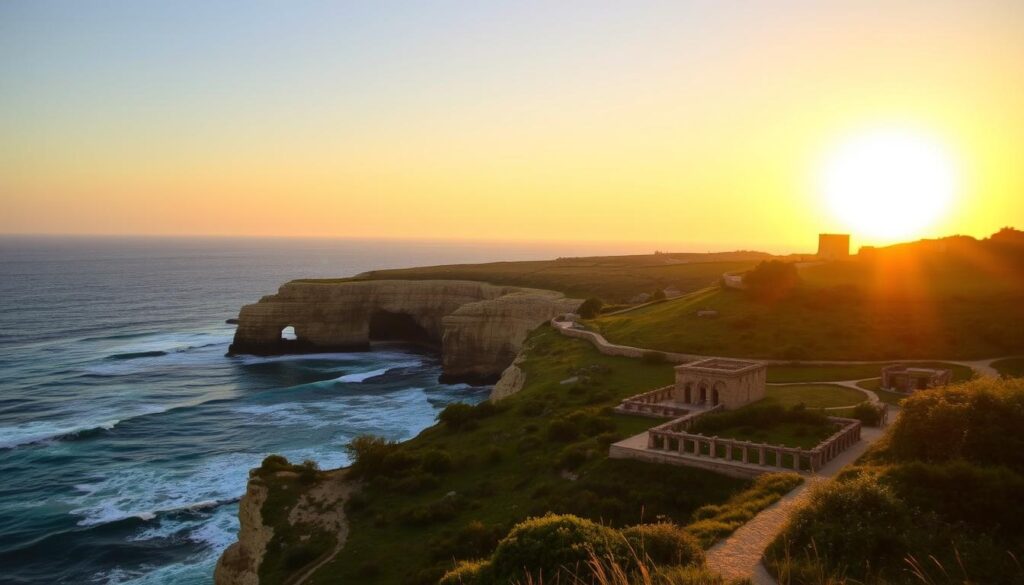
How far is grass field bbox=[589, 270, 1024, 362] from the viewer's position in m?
54.5

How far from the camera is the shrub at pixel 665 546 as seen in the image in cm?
1753

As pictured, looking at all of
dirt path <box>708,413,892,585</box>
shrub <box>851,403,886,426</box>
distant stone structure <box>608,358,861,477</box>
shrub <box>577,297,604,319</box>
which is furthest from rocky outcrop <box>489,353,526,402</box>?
dirt path <box>708,413,892,585</box>

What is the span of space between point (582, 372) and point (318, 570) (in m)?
28.5

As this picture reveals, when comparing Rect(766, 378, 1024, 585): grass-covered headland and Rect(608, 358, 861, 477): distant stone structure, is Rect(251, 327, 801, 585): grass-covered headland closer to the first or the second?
Rect(608, 358, 861, 477): distant stone structure

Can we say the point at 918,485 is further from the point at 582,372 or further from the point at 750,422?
the point at 582,372

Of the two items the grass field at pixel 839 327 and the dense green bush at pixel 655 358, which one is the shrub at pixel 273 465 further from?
the grass field at pixel 839 327

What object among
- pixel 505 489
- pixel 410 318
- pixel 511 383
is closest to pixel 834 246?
pixel 511 383

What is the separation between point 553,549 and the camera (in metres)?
16.6

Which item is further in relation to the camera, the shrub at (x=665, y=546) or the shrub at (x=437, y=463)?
the shrub at (x=437, y=463)

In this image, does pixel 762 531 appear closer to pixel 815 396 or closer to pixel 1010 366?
pixel 815 396

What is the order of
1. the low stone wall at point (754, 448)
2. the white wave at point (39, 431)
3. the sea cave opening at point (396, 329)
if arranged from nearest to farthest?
the low stone wall at point (754, 448)
the white wave at point (39, 431)
the sea cave opening at point (396, 329)

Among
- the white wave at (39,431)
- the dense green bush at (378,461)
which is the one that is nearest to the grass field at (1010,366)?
the dense green bush at (378,461)

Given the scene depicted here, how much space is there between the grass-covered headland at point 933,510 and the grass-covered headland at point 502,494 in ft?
8.97

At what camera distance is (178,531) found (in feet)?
136
